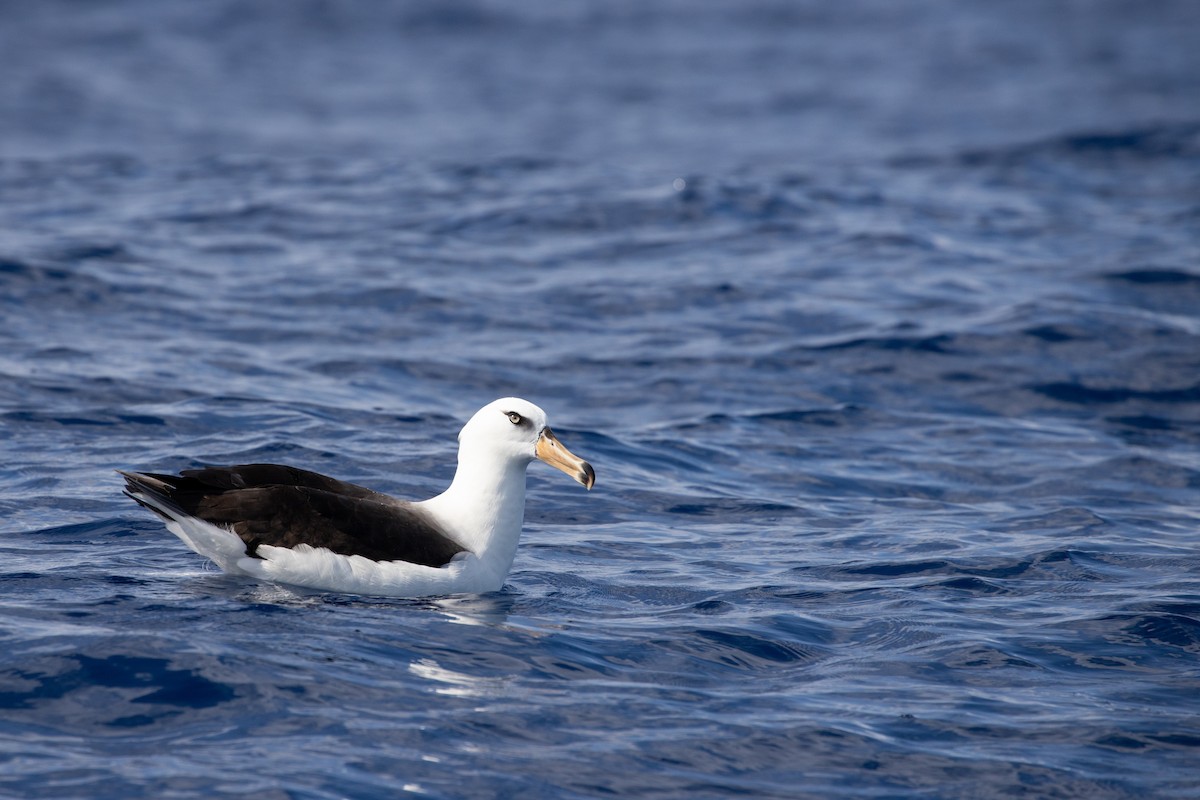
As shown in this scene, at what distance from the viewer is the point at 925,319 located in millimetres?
19516

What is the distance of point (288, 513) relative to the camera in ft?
31.0

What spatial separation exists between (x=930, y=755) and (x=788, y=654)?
1567 mm

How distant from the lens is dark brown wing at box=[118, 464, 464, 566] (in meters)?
9.40

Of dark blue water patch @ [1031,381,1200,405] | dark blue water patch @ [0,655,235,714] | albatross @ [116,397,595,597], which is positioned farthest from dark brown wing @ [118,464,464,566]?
dark blue water patch @ [1031,381,1200,405]

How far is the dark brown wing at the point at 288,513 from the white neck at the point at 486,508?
33cm

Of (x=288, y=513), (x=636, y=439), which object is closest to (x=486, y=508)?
(x=288, y=513)

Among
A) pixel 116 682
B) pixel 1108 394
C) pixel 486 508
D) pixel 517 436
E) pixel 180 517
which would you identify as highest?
pixel 517 436

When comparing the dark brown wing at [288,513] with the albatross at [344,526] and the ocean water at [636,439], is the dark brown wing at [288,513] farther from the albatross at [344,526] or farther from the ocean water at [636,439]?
the ocean water at [636,439]

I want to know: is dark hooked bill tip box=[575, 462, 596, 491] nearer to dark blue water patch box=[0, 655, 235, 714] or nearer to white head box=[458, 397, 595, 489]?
white head box=[458, 397, 595, 489]

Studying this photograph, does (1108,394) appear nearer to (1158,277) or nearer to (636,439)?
(1158,277)

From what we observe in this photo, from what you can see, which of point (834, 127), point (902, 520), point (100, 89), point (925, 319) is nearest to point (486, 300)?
point (925, 319)

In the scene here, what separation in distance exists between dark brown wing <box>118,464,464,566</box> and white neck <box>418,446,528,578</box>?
334 millimetres

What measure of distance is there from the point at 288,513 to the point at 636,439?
20.0ft

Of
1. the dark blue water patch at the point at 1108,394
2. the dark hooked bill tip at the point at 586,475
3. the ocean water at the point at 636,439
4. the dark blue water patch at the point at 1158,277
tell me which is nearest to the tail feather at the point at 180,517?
the ocean water at the point at 636,439
